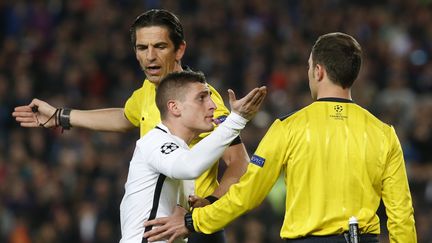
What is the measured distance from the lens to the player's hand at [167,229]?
5.55m

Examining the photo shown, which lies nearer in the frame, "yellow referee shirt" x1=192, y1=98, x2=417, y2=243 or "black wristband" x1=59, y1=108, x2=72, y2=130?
"yellow referee shirt" x1=192, y1=98, x2=417, y2=243

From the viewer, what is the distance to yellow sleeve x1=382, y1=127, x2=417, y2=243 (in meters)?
5.51

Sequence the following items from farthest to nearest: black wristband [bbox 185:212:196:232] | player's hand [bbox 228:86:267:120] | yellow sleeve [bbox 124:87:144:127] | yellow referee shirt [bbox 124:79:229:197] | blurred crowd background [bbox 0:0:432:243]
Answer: blurred crowd background [bbox 0:0:432:243], yellow sleeve [bbox 124:87:144:127], yellow referee shirt [bbox 124:79:229:197], black wristband [bbox 185:212:196:232], player's hand [bbox 228:86:267:120]

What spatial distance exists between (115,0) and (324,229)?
39.3 feet

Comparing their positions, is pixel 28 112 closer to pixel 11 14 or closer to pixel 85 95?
pixel 85 95

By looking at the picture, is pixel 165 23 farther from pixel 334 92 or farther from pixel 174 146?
pixel 334 92

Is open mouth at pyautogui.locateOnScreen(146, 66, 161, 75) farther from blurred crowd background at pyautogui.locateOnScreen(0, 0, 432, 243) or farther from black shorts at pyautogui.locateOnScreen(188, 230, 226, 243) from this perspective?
blurred crowd background at pyautogui.locateOnScreen(0, 0, 432, 243)

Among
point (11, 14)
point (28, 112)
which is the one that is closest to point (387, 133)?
point (28, 112)

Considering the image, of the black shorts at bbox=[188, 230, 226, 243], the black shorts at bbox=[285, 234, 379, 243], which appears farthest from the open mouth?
the black shorts at bbox=[285, 234, 379, 243]

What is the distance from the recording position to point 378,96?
13789 millimetres

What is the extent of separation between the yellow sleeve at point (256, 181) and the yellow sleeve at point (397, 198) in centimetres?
56

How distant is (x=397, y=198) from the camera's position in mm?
5508

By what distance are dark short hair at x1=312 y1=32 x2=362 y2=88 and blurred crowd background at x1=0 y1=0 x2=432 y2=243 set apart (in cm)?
578

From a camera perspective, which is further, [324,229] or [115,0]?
[115,0]
